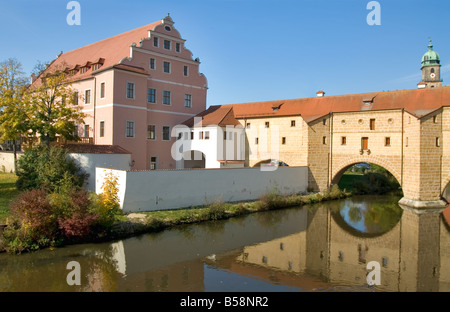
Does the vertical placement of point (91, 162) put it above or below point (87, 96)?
below

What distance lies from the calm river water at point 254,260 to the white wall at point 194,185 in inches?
99.0

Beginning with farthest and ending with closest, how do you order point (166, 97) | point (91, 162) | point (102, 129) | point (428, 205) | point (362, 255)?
point (166, 97) < point (102, 129) < point (428, 205) < point (91, 162) < point (362, 255)

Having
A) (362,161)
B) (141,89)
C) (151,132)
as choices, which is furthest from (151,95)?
(362,161)

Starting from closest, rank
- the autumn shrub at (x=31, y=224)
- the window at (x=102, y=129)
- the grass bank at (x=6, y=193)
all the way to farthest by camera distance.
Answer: the autumn shrub at (x=31, y=224) < the grass bank at (x=6, y=193) < the window at (x=102, y=129)

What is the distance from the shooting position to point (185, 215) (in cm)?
1661

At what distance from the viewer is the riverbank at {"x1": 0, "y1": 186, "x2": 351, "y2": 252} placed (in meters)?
13.8

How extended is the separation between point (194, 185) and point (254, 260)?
783 centimetres

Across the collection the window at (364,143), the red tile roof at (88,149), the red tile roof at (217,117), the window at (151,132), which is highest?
the red tile roof at (217,117)

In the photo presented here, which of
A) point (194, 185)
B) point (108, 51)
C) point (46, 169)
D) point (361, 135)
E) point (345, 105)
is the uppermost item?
point (108, 51)

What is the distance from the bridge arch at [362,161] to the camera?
22.9 m

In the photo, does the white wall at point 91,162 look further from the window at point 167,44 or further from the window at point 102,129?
the window at point 167,44

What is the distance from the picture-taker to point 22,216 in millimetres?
11852

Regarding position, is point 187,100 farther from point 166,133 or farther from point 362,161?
point 362,161

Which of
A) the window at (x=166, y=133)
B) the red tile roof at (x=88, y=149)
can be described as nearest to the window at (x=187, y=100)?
the window at (x=166, y=133)
